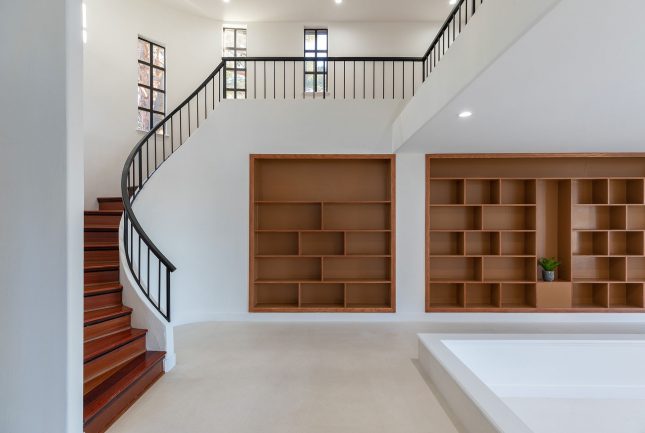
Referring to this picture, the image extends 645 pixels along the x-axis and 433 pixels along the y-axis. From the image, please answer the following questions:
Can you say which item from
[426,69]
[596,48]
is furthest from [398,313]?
[596,48]

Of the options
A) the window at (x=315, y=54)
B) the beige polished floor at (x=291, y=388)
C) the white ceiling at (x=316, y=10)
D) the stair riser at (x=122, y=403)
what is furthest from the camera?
the window at (x=315, y=54)

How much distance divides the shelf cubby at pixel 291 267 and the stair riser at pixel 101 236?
1950mm

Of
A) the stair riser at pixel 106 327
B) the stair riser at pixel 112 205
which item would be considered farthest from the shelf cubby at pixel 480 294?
the stair riser at pixel 112 205

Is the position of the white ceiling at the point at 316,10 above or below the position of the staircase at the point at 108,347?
above

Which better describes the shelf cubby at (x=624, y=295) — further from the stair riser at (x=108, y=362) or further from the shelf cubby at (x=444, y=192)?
the stair riser at (x=108, y=362)

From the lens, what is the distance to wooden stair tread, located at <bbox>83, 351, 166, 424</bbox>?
221 cm

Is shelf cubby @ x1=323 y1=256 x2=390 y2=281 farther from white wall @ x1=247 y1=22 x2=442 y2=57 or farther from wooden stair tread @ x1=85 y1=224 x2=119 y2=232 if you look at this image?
white wall @ x1=247 y1=22 x2=442 y2=57

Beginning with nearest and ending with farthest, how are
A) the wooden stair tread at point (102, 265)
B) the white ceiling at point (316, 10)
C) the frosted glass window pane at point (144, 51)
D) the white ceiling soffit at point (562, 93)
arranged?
the white ceiling soffit at point (562, 93) < the wooden stair tread at point (102, 265) < the frosted glass window pane at point (144, 51) < the white ceiling at point (316, 10)

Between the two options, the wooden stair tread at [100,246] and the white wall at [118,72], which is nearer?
the wooden stair tread at [100,246]

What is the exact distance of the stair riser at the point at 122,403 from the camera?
2170mm

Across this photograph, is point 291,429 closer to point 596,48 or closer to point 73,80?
point 73,80

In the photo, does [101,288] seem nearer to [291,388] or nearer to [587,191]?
[291,388]

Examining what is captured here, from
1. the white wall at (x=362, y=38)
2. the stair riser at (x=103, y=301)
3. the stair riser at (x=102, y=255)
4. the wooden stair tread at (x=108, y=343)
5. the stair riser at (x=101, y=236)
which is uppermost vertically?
the white wall at (x=362, y=38)

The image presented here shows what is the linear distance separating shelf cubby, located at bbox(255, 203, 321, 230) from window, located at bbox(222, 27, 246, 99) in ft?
9.93
